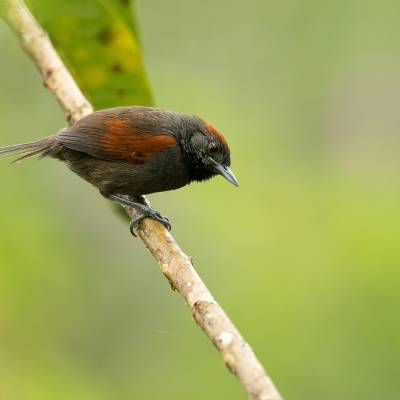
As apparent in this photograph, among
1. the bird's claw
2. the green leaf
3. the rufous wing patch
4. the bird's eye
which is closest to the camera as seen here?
the green leaf

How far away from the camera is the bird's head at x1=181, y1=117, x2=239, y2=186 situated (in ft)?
15.8

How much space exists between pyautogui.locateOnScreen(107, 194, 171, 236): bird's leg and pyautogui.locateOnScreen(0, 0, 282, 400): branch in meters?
0.06

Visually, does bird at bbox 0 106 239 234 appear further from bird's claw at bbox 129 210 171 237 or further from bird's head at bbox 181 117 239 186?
bird's claw at bbox 129 210 171 237

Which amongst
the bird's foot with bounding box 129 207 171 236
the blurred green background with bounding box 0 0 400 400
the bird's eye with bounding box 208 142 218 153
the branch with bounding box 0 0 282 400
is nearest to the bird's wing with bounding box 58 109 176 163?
the branch with bounding box 0 0 282 400

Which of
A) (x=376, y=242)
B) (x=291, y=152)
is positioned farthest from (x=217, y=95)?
(x=376, y=242)

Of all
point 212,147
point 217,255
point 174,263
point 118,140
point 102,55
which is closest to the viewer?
point 174,263

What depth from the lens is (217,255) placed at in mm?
6711

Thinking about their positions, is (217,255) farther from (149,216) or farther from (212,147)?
(149,216)

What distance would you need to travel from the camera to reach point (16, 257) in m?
5.05

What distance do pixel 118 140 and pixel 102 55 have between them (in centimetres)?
82

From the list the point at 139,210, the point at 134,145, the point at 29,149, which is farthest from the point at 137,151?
the point at 29,149

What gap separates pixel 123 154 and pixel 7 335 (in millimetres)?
1418

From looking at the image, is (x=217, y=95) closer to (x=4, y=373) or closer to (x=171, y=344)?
(x=171, y=344)

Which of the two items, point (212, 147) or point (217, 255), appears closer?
point (212, 147)
